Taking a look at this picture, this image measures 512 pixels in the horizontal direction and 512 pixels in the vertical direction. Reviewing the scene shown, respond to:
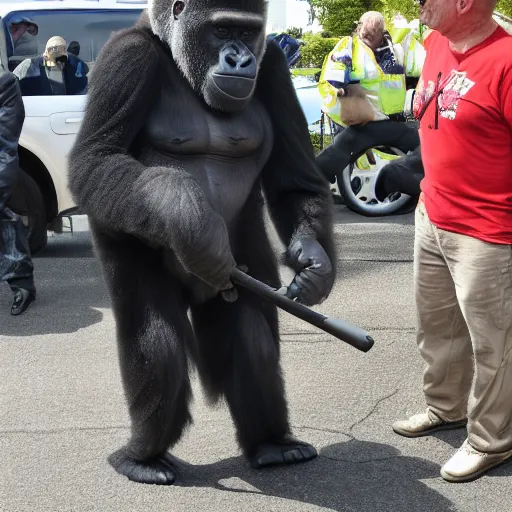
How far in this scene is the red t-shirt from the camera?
3.57 metres

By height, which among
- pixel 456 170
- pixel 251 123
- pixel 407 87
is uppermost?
pixel 251 123

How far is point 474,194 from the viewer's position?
372cm

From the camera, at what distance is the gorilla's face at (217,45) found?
3.36 metres

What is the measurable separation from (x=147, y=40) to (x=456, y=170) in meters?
1.20

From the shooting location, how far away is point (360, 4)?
72.0 feet

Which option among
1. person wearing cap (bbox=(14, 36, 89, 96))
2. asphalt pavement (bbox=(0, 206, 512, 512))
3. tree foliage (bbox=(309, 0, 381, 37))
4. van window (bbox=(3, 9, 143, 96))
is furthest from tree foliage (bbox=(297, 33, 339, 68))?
asphalt pavement (bbox=(0, 206, 512, 512))

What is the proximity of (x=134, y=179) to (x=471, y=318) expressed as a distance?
1357 mm

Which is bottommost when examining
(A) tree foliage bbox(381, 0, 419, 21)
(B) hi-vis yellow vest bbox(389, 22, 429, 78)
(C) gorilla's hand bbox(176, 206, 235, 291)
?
(A) tree foliage bbox(381, 0, 419, 21)

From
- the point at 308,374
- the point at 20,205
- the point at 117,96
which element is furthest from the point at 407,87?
the point at 117,96

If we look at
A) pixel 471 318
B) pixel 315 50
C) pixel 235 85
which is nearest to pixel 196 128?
pixel 235 85

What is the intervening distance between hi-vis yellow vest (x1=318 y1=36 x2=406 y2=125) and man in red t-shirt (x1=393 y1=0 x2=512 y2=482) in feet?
15.4

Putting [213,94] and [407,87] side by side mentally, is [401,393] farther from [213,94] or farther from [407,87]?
[407,87]

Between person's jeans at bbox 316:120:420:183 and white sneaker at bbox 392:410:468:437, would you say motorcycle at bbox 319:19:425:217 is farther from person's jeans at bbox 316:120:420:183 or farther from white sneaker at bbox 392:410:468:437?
Result: white sneaker at bbox 392:410:468:437

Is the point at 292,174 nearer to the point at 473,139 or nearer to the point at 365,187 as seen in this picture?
the point at 473,139
